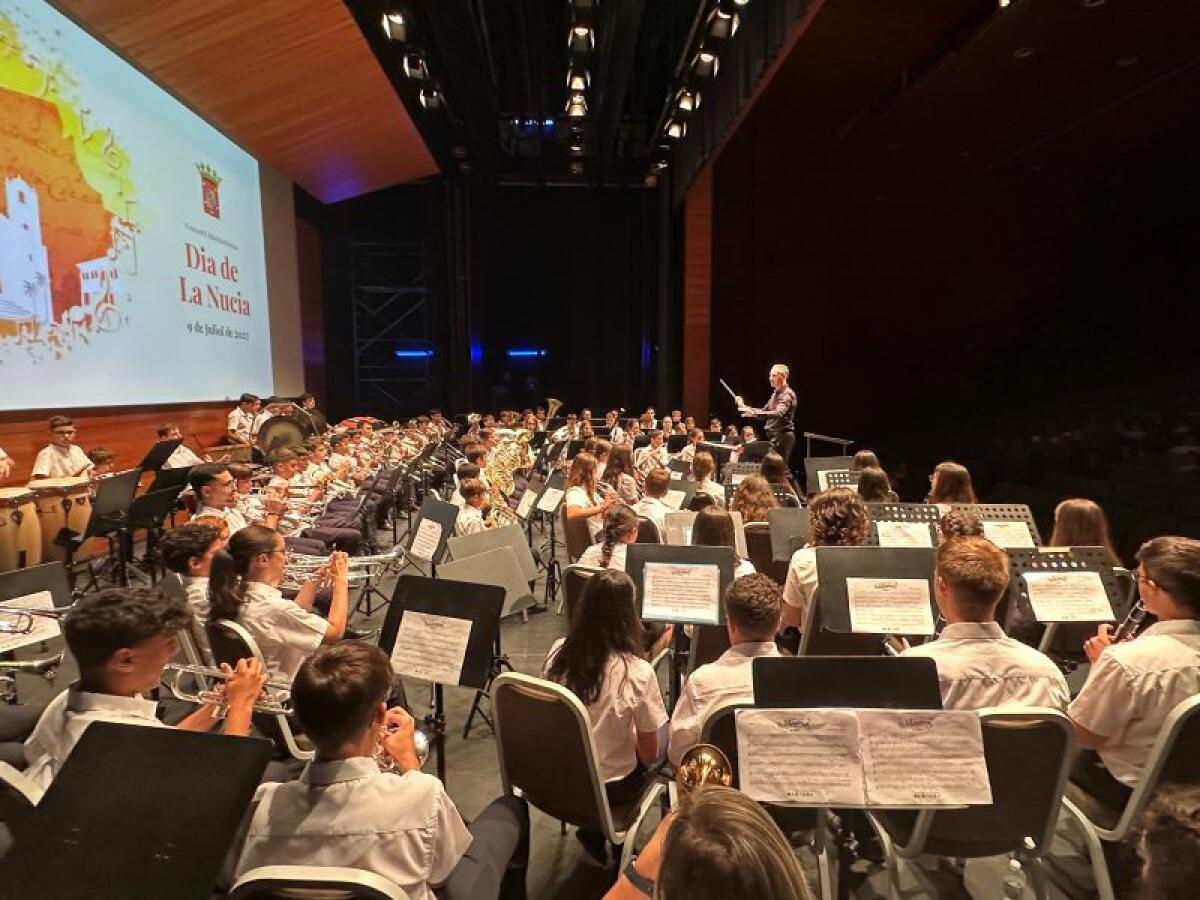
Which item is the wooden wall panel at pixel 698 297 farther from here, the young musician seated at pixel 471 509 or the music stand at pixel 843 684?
the music stand at pixel 843 684

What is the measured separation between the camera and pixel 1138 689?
233cm

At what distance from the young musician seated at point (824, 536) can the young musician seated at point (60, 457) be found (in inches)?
279

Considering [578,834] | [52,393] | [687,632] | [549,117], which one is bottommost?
[578,834]

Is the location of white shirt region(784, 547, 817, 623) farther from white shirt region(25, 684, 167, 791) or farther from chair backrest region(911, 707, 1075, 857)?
white shirt region(25, 684, 167, 791)

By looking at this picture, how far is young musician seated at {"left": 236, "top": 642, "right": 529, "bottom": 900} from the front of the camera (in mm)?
1666

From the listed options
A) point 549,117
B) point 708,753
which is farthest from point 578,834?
point 549,117

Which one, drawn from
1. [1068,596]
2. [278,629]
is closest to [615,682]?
[278,629]

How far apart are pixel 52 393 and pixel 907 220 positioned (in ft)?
45.1

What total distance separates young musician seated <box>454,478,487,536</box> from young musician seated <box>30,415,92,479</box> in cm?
428

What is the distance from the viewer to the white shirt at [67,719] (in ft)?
6.94

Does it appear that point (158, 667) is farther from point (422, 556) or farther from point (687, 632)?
point (687, 632)

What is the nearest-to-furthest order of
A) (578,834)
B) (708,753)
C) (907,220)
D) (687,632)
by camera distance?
1. (708,753)
2. (578,834)
3. (687,632)
4. (907,220)

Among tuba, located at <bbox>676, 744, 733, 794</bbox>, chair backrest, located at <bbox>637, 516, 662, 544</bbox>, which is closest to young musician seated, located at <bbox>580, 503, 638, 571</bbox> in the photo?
chair backrest, located at <bbox>637, 516, 662, 544</bbox>

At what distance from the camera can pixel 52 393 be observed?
766 cm
